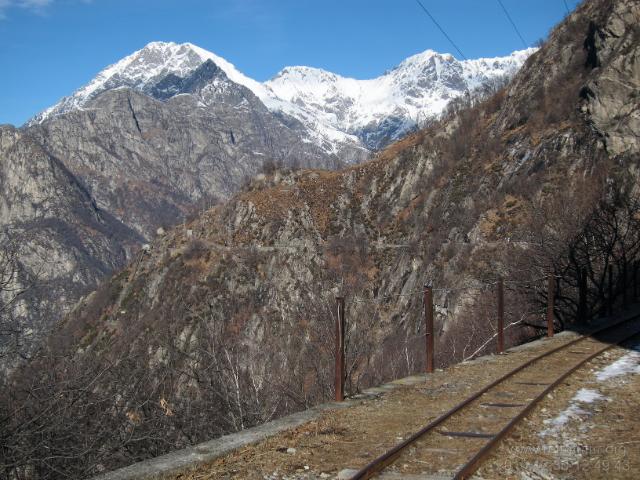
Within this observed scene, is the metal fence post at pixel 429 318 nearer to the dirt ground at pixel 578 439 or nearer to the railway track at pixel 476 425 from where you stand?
the railway track at pixel 476 425

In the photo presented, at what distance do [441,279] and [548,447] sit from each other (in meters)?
63.6

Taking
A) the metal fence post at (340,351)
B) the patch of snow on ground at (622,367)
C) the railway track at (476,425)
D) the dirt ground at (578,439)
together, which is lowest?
the dirt ground at (578,439)

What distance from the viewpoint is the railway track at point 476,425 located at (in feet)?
23.9

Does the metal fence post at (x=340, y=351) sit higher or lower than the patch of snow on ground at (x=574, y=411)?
higher

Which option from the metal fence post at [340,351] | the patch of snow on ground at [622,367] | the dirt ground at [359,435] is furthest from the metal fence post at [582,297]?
the metal fence post at [340,351]

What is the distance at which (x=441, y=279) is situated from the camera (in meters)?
70.8

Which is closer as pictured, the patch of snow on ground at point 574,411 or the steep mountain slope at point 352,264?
the patch of snow on ground at point 574,411

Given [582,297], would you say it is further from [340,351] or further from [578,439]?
[578,439]

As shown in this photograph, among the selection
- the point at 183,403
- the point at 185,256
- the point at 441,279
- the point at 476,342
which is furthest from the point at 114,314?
the point at 183,403

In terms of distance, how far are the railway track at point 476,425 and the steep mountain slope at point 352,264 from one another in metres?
3.33

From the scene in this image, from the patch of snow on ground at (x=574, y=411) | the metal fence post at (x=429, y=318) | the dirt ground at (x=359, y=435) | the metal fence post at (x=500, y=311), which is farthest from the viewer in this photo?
the metal fence post at (x=500, y=311)

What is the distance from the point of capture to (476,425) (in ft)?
29.9

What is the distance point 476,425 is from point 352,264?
8617 centimetres

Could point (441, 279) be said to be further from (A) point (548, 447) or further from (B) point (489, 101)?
(A) point (548, 447)
